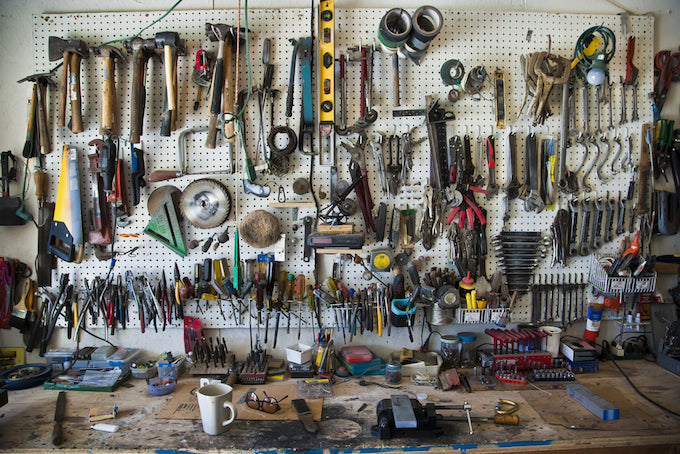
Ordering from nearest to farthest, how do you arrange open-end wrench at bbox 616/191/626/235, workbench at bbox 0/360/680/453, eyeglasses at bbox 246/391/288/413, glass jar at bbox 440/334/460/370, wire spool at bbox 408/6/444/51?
workbench at bbox 0/360/680/453 < eyeglasses at bbox 246/391/288/413 < wire spool at bbox 408/6/444/51 < glass jar at bbox 440/334/460/370 < open-end wrench at bbox 616/191/626/235

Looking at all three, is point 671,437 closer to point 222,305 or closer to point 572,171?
point 572,171

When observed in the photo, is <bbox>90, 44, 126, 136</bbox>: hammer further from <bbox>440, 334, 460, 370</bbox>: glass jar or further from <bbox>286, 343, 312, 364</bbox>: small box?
<bbox>440, 334, 460, 370</bbox>: glass jar

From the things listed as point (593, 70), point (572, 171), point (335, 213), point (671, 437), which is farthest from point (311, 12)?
point (671, 437)

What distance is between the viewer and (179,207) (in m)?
2.05

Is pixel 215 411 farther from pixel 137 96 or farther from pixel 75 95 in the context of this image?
pixel 75 95

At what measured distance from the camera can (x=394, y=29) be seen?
76.3 inches

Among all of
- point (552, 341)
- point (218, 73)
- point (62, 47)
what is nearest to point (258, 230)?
point (218, 73)

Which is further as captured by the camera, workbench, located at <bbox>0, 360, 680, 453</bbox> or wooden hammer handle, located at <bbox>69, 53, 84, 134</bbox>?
wooden hammer handle, located at <bbox>69, 53, 84, 134</bbox>

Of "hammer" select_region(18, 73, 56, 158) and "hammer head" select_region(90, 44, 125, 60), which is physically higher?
"hammer head" select_region(90, 44, 125, 60)

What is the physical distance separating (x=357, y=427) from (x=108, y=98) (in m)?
1.89

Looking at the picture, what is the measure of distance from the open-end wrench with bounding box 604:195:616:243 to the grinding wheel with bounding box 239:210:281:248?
5.76 ft

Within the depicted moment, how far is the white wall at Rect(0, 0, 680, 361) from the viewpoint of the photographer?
205cm

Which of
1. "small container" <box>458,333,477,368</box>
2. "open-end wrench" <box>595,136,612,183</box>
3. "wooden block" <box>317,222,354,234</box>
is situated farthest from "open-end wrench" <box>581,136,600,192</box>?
"wooden block" <box>317,222,354,234</box>

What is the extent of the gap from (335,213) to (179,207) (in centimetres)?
79
